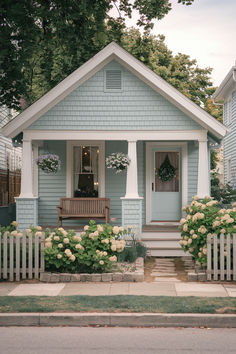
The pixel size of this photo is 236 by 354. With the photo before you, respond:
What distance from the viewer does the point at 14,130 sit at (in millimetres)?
13773

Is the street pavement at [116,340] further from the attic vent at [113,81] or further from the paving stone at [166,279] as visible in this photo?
the attic vent at [113,81]

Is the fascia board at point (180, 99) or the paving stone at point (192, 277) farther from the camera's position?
the fascia board at point (180, 99)

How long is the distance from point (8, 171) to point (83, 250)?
9.02 metres

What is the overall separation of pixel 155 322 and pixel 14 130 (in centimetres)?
815

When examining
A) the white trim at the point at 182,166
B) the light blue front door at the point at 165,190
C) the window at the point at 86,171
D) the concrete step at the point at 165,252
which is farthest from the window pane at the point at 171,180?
the concrete step at the point at 165,252

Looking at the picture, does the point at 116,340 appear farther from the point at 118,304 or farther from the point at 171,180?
the point at 171,180

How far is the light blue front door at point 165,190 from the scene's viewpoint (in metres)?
15.7

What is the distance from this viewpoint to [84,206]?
14.8 meters

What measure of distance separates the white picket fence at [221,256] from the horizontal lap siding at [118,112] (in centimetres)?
457

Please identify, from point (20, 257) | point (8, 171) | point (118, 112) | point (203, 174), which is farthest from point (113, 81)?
point (8, 171)

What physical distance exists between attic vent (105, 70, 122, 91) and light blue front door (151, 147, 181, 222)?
9.09 feet

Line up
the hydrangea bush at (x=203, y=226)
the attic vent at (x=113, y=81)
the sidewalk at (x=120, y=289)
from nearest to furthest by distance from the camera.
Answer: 1. the sidewalk at (x=120, y=289)
2. the hydrangea bush at (x=203, y=226)
3. the attic vent at (x=113, y=81)

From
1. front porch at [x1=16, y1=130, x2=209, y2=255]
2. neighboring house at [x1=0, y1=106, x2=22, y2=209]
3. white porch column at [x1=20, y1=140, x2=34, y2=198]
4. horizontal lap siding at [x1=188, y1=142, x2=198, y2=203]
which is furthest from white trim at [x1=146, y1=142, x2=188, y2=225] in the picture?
neighboring house at [x1=0, y1=106, x2=22, y2=209]

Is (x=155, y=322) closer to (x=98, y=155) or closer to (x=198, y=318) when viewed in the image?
(x=198, y=318)
